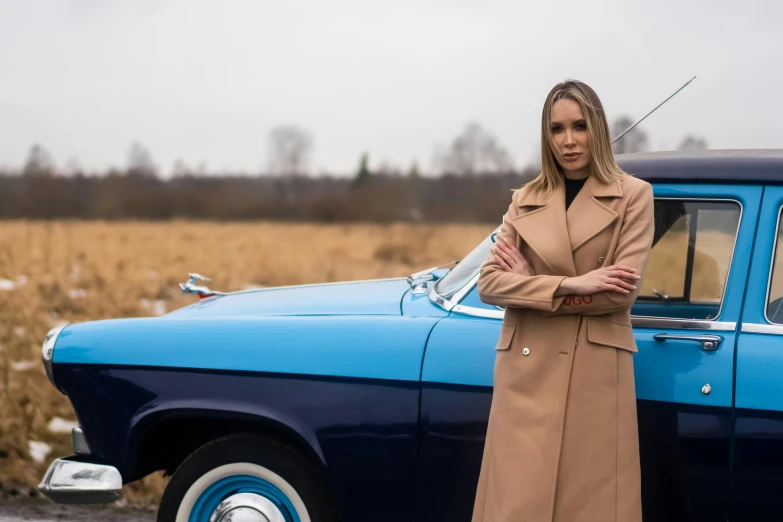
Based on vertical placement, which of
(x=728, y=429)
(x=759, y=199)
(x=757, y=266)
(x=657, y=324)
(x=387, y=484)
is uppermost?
(x=759, y=199)

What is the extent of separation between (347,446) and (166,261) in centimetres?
1480

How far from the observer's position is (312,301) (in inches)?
134

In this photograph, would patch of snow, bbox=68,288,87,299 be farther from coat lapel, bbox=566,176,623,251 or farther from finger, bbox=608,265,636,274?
finger, bbox=608,265,636,274

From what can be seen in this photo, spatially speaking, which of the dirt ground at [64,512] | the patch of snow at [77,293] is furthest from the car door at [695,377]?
the patch of snow at [77,293]

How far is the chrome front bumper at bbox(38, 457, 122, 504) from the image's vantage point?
3025mm

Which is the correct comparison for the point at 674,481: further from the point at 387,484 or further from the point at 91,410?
the point at 91,410

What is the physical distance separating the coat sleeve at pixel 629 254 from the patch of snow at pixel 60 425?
3928mm

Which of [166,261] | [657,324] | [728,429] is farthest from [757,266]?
[166,261]

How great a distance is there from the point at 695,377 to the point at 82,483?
7.06 ft

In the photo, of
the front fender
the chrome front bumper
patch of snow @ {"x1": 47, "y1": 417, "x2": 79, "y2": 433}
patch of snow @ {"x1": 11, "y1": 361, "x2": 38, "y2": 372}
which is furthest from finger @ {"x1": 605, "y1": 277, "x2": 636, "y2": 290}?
patch of snow @ {"x1": 11, "y1": 361, "x2": 38, "y2": 372}

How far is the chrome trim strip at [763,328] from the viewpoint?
2.53 m

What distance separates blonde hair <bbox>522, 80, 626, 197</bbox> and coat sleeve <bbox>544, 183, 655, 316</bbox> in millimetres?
106

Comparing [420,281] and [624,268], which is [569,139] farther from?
[420,281]

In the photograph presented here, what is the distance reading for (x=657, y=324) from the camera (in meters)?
A: 2.65
